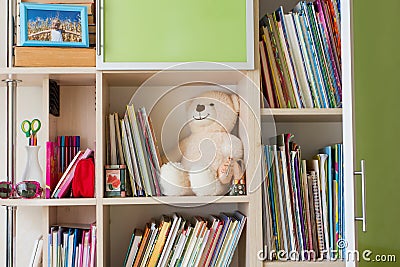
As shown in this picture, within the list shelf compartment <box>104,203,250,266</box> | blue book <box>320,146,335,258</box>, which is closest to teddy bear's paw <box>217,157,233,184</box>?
shelf compartment <box>104,203,250,266</box>

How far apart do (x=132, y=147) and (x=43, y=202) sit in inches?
12.9

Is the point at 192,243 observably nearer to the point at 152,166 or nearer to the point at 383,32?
the point at 152,166

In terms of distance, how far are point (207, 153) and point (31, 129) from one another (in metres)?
0.58

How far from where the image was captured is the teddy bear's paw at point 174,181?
82.5 inches

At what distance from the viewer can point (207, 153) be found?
2.20 metres

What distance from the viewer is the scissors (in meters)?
2.12

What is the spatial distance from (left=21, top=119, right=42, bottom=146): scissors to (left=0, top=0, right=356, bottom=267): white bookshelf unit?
3 cm

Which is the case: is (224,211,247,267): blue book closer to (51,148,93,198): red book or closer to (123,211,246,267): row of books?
(123,211,246,267): row of books

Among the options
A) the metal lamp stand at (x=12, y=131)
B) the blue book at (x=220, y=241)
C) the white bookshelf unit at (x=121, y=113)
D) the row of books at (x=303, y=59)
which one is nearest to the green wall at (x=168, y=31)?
the white bookshelf unit at (x=121, y=113)

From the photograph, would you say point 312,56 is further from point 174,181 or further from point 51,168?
point 51,168

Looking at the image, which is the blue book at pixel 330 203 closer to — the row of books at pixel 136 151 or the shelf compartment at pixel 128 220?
the shelf compartment at pixel 128 220

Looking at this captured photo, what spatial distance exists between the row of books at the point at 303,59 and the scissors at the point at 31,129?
76cm

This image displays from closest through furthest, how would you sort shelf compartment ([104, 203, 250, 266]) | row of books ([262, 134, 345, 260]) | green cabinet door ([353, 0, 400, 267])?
green cabinet door ([353, 0, 400, 267]), row of books ([262, 134, 345, 260]), shelf compartment ([104, 203, 250, 266])

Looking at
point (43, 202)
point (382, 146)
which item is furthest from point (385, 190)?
point (43, 202)
